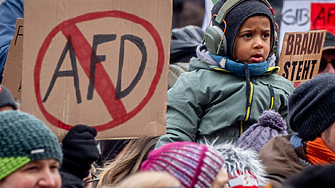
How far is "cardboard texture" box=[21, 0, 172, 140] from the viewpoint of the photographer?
6.97 ft

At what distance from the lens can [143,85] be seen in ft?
7.45

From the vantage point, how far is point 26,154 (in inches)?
69.2

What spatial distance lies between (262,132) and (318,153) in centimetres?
40

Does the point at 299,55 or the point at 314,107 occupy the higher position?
the point at 299,55

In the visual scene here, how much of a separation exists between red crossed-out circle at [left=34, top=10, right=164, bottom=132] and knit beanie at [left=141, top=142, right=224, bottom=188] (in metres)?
0.32

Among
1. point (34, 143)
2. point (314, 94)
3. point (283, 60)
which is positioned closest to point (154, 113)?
point (34, 143)

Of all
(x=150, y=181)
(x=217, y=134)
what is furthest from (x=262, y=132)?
(x=150, y=181)

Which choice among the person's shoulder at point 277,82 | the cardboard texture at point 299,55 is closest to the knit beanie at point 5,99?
the person's shoulder at point 277,82

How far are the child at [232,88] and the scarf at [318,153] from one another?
0.59 meters

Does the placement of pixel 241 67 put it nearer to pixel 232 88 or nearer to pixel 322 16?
pixel 232 88

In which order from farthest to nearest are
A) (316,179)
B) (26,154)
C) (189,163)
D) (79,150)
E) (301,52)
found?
(301,52)
(79,150)
(189,163)
(26,154)
(316,179)

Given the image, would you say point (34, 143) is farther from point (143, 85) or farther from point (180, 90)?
point (180, 90)

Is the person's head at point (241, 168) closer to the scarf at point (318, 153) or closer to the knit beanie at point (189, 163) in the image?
the knit beanie at point (189, 163)

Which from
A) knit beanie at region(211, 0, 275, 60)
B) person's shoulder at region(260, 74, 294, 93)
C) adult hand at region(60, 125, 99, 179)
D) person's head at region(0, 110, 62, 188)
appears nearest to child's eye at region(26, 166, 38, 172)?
person's head at region(0, 110, 62, 188)
